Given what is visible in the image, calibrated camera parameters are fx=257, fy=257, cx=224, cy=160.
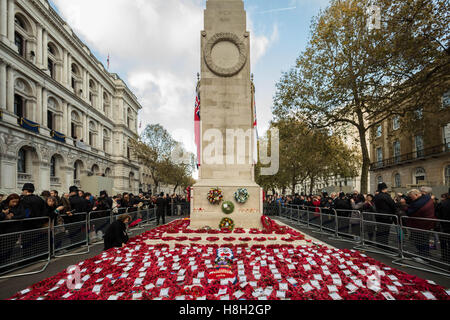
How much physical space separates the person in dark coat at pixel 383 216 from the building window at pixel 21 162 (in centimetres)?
2952

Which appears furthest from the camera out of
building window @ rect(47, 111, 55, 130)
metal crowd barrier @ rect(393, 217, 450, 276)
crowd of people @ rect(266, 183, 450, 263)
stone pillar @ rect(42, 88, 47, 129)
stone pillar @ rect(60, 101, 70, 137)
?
stone pillar @ rect(60, 101, 70, 137)

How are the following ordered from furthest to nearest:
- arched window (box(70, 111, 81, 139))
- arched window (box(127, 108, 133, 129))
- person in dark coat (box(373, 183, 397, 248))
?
arched window (box(127, 108, 133, 129)) → arched window (box(70, 111, 81, 139)) → person in dark coat (box(373, 183, 397, 248))

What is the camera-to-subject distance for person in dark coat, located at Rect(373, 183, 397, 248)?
8102mm

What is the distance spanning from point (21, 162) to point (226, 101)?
80.6 feet

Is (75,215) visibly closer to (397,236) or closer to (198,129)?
(198,129)

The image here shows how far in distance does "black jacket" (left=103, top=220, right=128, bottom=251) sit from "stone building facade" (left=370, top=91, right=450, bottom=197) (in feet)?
61.1

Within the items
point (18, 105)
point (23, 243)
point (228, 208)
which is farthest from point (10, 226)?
point (18, 105)

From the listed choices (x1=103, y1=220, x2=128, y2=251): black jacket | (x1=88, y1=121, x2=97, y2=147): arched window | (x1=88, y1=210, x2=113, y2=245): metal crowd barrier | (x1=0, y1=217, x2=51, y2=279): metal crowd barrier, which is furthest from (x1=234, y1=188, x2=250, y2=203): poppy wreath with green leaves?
(x1=88, y1=121, x2=97, y2=147): arched window

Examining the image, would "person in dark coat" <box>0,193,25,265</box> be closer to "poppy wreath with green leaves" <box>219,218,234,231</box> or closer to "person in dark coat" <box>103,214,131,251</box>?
"person in dark coat" <box>103,214,131,251</box>

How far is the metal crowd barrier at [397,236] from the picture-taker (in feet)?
20.3

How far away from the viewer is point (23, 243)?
6.75m

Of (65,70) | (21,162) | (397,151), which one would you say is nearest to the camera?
(21,162)

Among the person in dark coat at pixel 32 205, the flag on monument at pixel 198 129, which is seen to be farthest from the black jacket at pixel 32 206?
the flag on monument at pixel 198 129

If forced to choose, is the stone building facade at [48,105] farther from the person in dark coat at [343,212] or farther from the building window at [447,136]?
the building window at [447,136]
